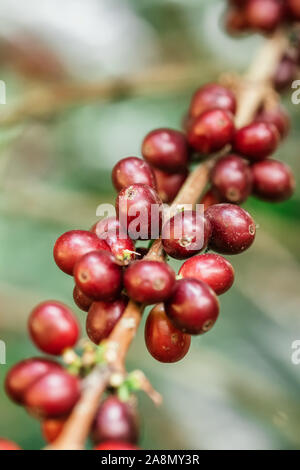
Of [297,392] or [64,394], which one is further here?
[297,392]

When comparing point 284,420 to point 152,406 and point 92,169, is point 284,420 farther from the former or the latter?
point 92,169

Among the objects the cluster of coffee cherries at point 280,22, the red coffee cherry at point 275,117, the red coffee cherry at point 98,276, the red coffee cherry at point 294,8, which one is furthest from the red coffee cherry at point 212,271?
the red coffee cherry at point 294,8

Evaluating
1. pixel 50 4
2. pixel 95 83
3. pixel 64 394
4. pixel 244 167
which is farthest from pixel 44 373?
pixel 50 4

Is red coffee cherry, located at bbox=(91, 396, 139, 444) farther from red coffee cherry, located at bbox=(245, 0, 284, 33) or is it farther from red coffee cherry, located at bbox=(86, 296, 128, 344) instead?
red coffee cherry, located at bbox=(245, 0, 284, 33)

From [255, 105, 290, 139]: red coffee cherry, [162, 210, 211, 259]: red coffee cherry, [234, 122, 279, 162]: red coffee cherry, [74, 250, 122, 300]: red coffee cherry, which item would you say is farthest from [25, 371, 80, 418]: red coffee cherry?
[255, 105, 290, 139]: red coffee cherry

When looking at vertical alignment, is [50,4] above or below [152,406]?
above
